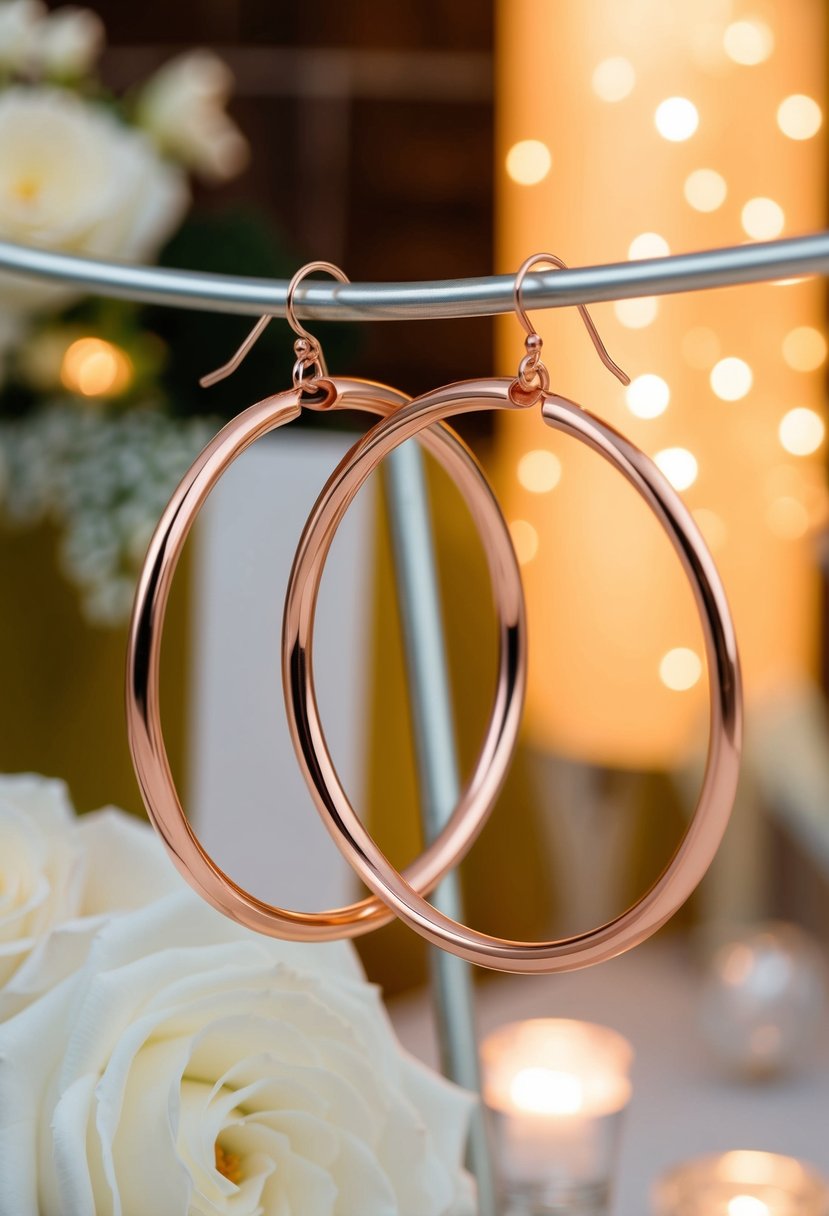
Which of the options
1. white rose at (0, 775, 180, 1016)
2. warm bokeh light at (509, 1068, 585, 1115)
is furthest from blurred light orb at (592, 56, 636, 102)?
white rose at (0, 775, 180, 1016)

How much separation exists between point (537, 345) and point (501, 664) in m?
0.12

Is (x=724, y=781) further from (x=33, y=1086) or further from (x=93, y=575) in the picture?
(x=93, y=575)

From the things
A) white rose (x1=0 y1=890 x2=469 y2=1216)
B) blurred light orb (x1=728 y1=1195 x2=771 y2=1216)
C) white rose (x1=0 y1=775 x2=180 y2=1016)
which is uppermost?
white rose (x1=0 y1=775 x2=180 y2=1016)

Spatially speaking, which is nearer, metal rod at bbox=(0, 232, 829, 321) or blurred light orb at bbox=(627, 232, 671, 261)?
metal rod at bbox=(0, 232, 829, 321)

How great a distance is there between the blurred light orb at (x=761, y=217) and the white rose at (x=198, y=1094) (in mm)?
950

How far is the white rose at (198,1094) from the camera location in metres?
0.33

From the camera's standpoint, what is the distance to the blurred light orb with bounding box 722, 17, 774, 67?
116 cm

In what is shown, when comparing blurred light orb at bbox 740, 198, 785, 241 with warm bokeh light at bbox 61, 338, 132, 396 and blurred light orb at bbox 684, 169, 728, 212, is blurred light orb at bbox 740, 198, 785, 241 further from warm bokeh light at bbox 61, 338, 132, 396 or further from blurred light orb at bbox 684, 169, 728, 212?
warm bokeh light at bbox 61, 338, 132, 396

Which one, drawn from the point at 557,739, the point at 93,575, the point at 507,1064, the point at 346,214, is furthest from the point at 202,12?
the point at 507,1064

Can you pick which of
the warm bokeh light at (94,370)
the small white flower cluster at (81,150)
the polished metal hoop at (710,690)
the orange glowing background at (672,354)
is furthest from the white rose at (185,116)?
the polished metal hoop at (710,690)

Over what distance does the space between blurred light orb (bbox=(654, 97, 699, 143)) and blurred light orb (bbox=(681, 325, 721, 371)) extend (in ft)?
0.54

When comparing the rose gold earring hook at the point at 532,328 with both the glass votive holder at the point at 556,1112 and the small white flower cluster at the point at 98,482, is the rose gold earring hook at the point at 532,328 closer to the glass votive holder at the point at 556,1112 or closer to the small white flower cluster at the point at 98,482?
the glass votive holder at the point at 556,1112

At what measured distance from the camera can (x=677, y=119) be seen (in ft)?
3.80

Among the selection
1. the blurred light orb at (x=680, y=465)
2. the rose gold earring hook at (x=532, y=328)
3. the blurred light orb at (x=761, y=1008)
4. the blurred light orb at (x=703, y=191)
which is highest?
the blurred light orb at (x=703, y=191)
